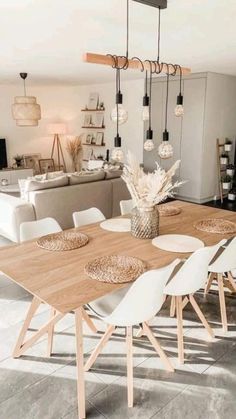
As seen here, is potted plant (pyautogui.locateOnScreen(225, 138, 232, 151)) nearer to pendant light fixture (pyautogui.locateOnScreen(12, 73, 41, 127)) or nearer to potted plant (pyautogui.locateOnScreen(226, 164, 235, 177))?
potted plant (pyautogui.locateOnScreen(226, 164, 235, 177))

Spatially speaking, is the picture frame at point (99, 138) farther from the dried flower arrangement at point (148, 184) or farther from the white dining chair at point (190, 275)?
the white dining chair at point (190, 275)

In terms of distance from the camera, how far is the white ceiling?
240 cm

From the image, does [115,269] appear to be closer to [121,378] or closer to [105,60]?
[121,378]

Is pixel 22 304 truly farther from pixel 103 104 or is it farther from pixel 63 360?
pixel 103 104

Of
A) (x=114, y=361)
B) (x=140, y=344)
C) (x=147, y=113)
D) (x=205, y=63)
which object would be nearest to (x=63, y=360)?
(x=114, y=361)

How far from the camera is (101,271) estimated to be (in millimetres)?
1948

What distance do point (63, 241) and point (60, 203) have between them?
209 centimetres

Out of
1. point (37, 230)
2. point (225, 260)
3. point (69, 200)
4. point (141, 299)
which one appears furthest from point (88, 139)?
point (141, 299)

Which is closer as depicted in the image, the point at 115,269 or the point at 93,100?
the point at 115,269

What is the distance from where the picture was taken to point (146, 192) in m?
2.44

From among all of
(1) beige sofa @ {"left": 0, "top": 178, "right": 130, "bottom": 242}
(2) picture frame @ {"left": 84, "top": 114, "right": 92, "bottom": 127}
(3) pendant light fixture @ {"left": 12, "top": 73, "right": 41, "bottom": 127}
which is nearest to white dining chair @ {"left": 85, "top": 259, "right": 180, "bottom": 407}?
(1) beige sofa @ {"left": 0, "top": 178, "right": 130, "bottom": 242}

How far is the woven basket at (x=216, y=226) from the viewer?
8.75 feet

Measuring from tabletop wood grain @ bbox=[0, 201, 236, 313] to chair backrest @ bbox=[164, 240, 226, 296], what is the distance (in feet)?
0.38

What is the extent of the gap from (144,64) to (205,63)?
9.30ft
